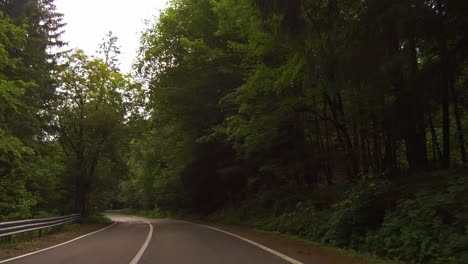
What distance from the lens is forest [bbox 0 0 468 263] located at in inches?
386

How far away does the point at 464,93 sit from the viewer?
40.1 ft

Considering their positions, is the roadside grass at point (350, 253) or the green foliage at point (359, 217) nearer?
the roadside grass at point (350, 253)

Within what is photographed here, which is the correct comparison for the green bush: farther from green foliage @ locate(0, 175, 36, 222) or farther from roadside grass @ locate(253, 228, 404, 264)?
green foliage @ locate(0, 175, 36, 222)

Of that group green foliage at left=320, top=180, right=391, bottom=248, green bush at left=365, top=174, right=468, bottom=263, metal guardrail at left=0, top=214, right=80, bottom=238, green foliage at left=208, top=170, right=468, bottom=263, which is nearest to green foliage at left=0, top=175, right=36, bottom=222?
metal guardrail at left=0, top=214, right=80, bottom=238

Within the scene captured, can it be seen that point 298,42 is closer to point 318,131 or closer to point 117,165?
point 318,131

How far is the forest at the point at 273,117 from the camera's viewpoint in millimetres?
9805

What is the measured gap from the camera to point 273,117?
17.7 meters

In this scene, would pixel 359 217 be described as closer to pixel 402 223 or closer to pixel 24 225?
pixel 402 223

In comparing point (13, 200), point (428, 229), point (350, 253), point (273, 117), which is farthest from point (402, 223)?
point (13, 200)

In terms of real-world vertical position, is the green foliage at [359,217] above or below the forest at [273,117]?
below

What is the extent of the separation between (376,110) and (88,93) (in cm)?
2560

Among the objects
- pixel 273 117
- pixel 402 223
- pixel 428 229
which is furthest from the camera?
pixel 273 117

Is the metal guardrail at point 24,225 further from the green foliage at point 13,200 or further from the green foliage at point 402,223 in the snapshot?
the green foliage at point 402,223

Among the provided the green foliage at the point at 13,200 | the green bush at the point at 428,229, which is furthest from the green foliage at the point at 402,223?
the green foliage at the point at 13,200
